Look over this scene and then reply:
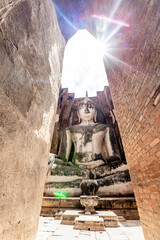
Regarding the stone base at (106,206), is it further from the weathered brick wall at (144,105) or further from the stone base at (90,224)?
the weathered brick wall at (144,105)

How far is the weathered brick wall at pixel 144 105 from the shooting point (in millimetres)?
1840

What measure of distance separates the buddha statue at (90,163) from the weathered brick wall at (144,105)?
249cm

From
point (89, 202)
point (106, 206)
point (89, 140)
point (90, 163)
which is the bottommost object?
point (106, 206)

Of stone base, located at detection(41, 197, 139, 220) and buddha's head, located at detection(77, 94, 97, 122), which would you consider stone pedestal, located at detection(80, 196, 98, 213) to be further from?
buddha's head, located at detection(77, 94, 97, 122)

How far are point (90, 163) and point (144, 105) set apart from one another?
16.3 feet

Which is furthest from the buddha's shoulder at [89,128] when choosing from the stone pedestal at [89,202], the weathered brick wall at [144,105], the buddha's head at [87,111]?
the weathered brick wall at [144,105]

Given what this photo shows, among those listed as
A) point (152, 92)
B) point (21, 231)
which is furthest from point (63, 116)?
point (21, 231)

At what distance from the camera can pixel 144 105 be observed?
219cm

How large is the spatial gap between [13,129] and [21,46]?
730 mm

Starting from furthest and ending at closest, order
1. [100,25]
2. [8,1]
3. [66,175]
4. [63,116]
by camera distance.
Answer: [63,116], [66,175], [100,25], [8,1]

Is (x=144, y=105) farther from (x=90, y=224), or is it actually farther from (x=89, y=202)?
(x=89, y=202)

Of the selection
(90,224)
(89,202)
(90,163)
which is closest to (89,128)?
(90,163)

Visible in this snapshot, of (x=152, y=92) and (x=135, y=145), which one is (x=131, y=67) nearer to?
(x=152, y=92)

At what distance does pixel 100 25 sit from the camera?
4426mm
